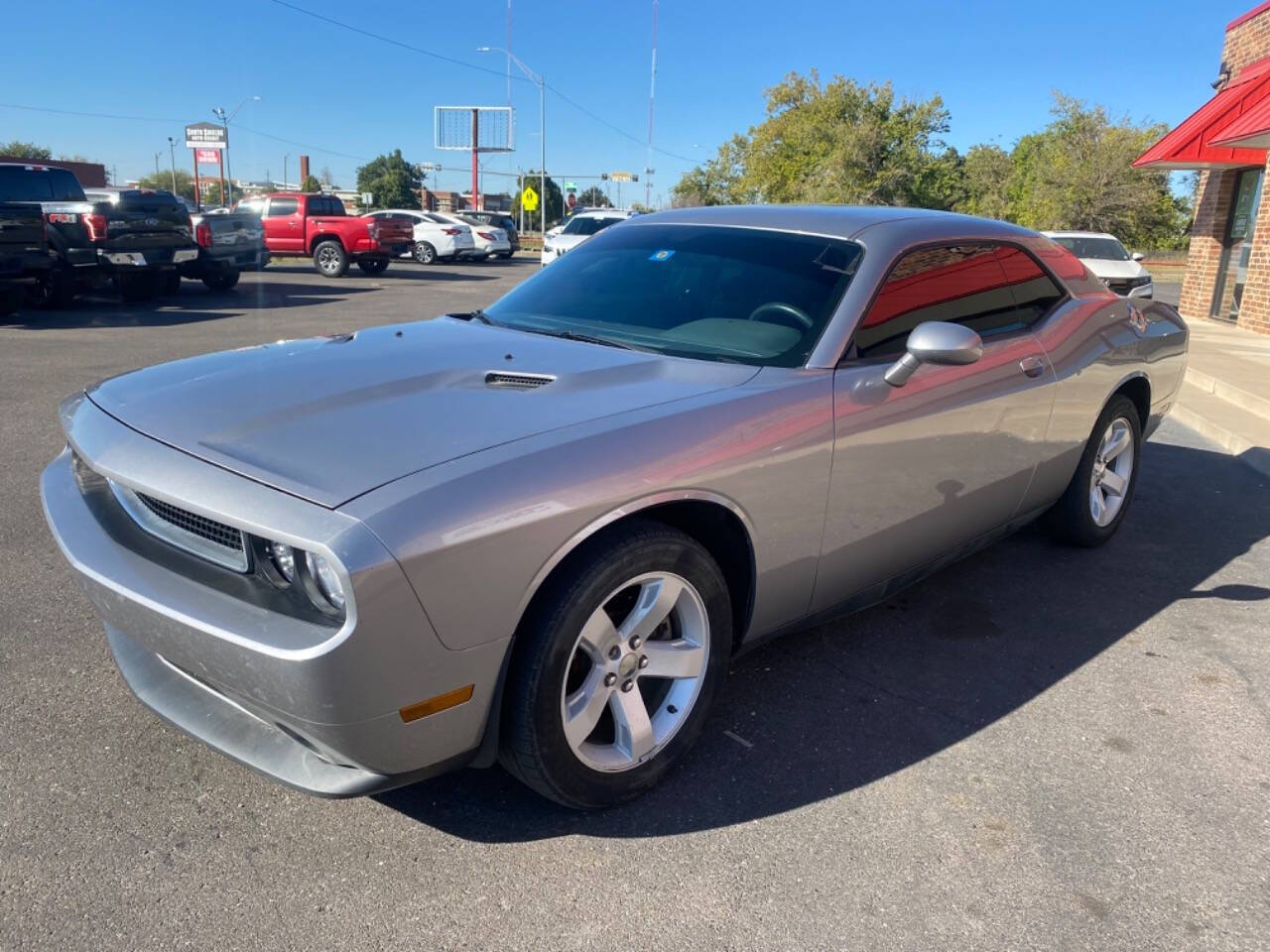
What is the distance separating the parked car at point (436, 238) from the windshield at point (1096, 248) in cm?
1775

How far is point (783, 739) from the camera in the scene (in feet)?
10.0

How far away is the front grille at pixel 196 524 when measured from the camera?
229cm

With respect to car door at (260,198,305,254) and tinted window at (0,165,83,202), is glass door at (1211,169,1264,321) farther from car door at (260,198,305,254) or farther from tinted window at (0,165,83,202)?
car door at (260,198,305,254)

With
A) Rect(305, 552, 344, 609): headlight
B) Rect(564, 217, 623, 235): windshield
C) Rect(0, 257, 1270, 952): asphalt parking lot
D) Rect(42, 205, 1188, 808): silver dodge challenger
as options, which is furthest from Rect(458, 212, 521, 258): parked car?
Rect(305, 552, 344, 609): headlight

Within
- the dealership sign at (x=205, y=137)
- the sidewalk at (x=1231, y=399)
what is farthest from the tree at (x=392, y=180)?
the sidewalk at (x=1231, y=399)

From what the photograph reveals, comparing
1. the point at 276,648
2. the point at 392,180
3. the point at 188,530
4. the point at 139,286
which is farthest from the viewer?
the point at 392,180

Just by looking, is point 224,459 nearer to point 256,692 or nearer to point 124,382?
point 256,692

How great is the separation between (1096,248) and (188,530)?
1786 centimetres

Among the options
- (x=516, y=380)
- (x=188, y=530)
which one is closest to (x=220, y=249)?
(x=516, y=380)

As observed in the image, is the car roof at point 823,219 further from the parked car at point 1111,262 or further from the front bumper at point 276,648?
the parked car at point 1111,262

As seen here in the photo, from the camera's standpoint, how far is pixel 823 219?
12.2ft

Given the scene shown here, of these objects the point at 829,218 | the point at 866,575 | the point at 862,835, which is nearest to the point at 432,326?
the point at 829,218

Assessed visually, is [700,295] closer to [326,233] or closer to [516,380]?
[516,380]

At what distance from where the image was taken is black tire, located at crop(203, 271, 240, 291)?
18.1m
